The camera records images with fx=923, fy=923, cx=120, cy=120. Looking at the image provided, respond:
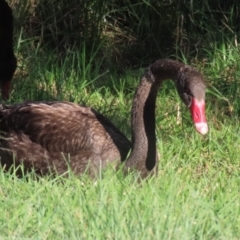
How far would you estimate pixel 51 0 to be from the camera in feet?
32.1

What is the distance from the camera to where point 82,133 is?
6.58 meters

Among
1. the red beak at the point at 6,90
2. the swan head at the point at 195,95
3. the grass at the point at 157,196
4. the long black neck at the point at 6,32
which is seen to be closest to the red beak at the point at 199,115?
the swan head at the point at 195,95

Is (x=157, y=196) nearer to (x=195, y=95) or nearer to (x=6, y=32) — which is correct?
(x=195, y=95)

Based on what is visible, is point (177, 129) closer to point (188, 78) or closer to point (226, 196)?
point (188, 78)

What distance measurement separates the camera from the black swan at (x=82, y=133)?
626 cm

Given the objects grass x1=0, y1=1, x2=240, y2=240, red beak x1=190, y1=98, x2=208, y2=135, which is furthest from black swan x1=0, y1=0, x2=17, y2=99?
red beak x1=190, y1=98, x2=208, y2=135

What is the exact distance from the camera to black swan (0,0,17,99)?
334 inches

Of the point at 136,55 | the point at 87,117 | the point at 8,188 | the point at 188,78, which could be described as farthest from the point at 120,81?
the point at 8,188

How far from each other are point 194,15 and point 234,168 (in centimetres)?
333

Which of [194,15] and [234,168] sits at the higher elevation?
[194,15]

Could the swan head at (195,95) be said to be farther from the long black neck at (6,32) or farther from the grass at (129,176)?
the long black neck at (6,32)

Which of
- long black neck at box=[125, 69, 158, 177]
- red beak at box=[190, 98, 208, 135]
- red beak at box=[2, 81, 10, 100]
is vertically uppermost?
red beak at box=[190, 98, 208, 135]

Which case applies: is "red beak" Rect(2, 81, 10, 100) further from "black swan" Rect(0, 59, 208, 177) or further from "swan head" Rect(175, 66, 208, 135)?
"swan head" Rect(175, 66, 208, 135)

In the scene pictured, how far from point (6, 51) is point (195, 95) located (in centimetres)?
336
